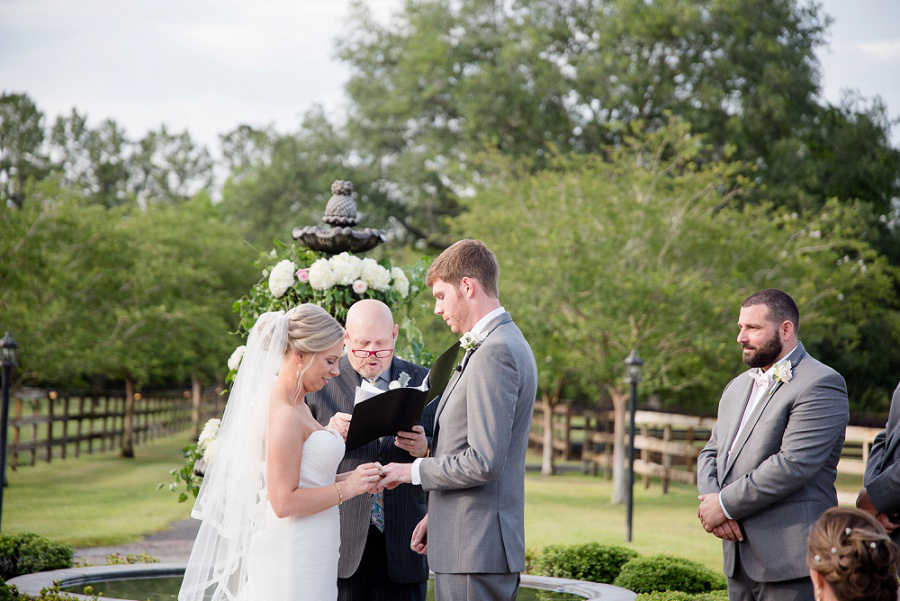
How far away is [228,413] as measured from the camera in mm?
4254

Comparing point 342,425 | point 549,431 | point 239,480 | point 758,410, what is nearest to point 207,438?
point 239,480

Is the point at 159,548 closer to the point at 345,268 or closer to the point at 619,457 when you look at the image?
the point at 345,268

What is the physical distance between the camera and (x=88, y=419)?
1187 inches

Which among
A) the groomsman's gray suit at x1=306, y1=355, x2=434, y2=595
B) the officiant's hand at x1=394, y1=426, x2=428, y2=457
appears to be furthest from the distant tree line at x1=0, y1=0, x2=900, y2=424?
the officiant's hand at x1=394, y1=426, x2=428, y2=457

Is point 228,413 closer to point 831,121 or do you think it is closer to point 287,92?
point 831,121

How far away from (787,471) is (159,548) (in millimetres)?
8504

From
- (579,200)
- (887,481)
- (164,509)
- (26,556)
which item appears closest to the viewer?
(887,481)

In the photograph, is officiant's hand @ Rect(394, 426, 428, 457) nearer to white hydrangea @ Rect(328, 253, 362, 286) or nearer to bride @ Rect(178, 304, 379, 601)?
bride @ Rect(178, 304, 379, 601)

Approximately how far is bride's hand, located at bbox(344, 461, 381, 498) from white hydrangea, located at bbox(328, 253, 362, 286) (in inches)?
102

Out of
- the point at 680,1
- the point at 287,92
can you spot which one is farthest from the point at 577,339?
the point at 287,92

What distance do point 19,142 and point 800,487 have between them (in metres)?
60.5

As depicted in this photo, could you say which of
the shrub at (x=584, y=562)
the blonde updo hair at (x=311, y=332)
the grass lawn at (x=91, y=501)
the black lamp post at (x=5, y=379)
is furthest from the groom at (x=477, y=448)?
the black lamp post at (x=5, y=379)

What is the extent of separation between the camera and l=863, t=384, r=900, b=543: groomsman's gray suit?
4141 millimetres

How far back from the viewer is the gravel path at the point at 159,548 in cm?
964
